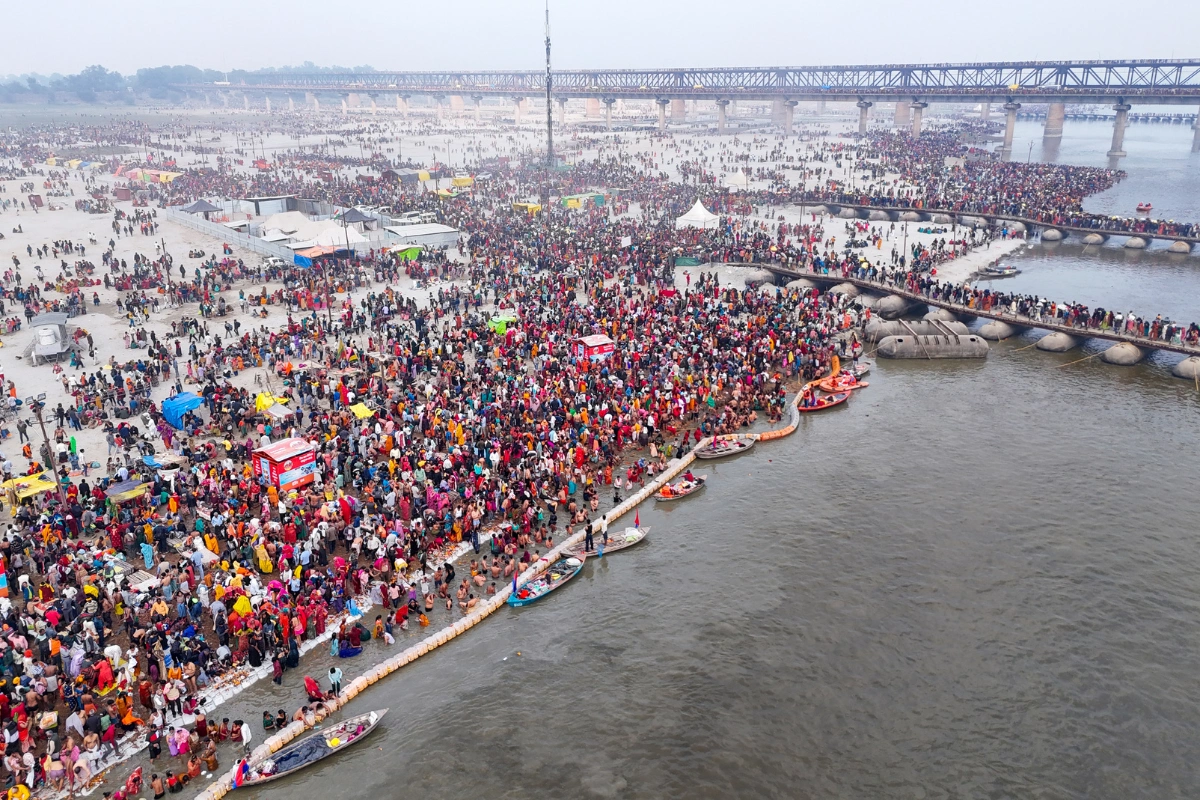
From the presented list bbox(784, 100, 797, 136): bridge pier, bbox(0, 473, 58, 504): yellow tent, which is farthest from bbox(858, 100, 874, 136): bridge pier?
bbox(0, 473, 58, 504): yellow tent

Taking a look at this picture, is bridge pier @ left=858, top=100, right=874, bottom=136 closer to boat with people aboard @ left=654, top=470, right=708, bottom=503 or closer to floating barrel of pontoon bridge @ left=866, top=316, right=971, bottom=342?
floating barrel of pontoon bridge @ left=866, top=316, right=971, bottom=342

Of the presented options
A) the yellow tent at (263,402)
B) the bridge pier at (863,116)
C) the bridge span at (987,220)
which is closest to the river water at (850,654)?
the yellow tent at (263,402)

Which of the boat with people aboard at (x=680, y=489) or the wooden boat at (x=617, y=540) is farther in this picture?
the boat with people aboard at (x=680, y=489)

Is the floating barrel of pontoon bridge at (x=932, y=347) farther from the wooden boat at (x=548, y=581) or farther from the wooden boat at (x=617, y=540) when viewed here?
the wooden boat at (x=548, y=581)

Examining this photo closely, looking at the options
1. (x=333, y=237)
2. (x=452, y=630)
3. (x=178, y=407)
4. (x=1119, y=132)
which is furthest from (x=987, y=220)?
(x=1119, y=132)

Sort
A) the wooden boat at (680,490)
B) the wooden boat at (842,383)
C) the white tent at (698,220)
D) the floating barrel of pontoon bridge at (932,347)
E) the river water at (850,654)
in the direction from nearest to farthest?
the river water at (850,654)
the wooden boat at (680,490)
the wooden boat at (842,383)
the floating barrel of pontoon bridge at (932,347)
the white tent at (698,220)

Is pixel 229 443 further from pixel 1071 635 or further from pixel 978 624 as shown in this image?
pixel 1071 635

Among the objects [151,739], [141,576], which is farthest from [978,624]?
[141,576]
